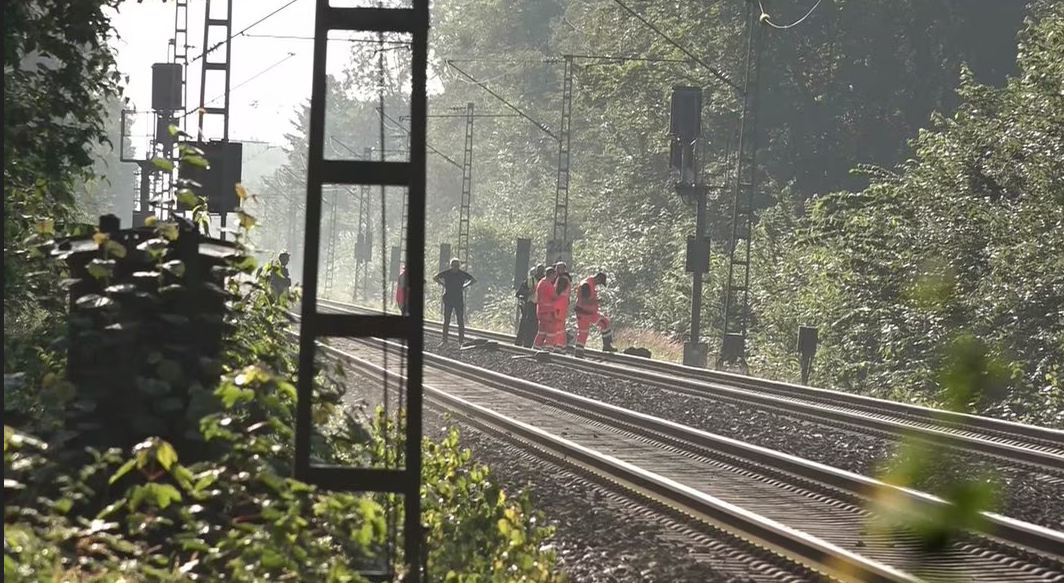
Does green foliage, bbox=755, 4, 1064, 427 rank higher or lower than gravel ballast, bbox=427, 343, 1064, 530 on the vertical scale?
higher

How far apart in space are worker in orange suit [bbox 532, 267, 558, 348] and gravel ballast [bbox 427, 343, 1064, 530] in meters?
1.64

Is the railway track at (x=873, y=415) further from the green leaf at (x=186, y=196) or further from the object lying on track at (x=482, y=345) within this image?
the green leaf at (x=186, y=196)

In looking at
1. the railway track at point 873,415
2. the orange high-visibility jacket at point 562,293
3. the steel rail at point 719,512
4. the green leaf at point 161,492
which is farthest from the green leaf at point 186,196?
the orange high-visibility jacket at point 562,293

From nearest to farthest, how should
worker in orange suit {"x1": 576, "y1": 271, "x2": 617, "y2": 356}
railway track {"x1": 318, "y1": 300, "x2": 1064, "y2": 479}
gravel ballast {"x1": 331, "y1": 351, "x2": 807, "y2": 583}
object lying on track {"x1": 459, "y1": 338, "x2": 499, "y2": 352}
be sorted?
gravel ballast {"x1": 331, "y1": 351, "x2": 807, "y2": 583} < railway track {"x1": 318, "y1": 300, "x2": 1064, "y2": 479} < worker in orange suit {"x1": 576, "y1": 271, "x2": 617, "y2": 356} < object lying on track {"x1": 459, "y1": 338, "x2": 499, "y2": 352}

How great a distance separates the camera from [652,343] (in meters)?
39.0

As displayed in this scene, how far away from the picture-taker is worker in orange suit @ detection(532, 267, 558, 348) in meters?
26.4

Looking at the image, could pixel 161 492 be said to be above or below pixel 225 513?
above

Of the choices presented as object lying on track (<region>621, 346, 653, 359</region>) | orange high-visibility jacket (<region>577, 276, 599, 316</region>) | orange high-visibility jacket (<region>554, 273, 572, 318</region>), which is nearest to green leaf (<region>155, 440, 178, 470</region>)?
orange high-visibility jacket (<region>577, 276, 599, 316</region>)

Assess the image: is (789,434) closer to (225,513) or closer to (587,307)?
(225,513)

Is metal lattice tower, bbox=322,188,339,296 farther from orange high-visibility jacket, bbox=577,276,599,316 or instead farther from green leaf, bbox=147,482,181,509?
green leaf, bbox=147,482,181,509

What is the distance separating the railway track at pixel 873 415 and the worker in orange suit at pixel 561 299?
75 cm

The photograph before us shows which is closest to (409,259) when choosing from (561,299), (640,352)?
(561,299)

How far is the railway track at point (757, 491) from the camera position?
8.95 m

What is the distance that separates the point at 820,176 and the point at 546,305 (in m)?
23.6
